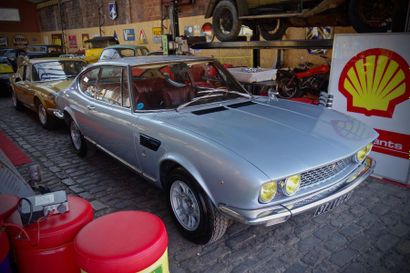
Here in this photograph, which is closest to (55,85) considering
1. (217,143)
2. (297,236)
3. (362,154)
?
(217,143)

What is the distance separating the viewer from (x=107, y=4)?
2009cm

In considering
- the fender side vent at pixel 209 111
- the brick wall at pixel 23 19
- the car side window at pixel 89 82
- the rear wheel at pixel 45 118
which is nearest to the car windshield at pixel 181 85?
the fender side vent at pixel 209 111

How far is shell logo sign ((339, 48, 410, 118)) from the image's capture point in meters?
3.72

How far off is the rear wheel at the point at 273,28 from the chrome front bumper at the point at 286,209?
4.96 meters

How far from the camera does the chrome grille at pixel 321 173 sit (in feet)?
7.78

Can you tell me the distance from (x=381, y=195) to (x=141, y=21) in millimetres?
16422

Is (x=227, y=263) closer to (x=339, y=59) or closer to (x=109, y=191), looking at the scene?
(x=109, y=191)

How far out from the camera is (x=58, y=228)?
72.1 inches

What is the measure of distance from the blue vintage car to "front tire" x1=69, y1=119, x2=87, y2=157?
698 millimetres

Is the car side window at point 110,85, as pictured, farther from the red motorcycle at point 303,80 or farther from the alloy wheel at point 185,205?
the red motorcycle at point 303,80

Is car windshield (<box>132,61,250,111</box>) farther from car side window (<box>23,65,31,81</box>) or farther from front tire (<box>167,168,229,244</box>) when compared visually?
car side window (<box>23,65,31,81</box>)

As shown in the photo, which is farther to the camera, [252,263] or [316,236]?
[316,236]

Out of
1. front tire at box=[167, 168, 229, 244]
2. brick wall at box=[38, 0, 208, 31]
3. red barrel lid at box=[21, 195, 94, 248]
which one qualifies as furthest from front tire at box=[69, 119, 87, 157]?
brick wall at box=[38, 0, 208, 31]

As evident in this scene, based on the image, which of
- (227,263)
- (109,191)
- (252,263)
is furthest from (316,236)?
(109,191)
